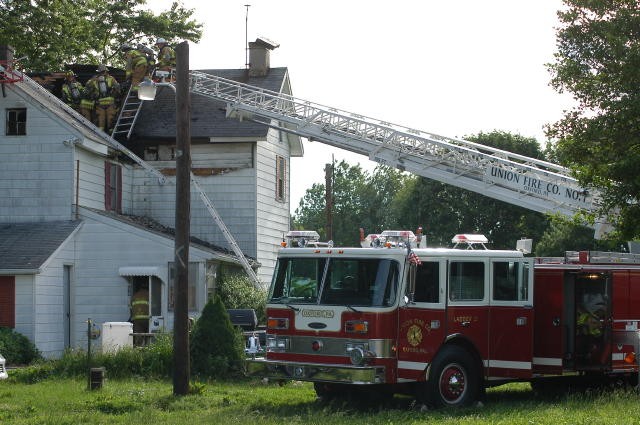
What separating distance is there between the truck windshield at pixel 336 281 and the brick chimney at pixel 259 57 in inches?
690

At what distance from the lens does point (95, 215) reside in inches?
998

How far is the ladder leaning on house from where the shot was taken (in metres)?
28.8

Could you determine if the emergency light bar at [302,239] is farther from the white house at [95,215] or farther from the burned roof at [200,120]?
the burned roof at [200,120]

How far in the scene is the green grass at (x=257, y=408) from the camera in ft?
41.4

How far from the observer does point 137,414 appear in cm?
1338

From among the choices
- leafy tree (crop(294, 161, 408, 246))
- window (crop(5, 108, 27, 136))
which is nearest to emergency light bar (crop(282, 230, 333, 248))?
window (crop(5, 108, 27, 136))

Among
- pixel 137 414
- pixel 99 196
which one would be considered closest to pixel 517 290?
pixel 137 414

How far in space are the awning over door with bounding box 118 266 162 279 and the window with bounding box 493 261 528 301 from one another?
12220 mm

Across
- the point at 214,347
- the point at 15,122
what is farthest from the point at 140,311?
the point at 214,347

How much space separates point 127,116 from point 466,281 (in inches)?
671

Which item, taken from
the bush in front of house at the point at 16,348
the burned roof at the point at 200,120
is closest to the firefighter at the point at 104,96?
the burned roof at the point at 200,120

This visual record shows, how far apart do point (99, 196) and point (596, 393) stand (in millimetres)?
15504

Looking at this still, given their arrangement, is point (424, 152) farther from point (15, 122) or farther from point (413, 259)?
point (15, 122)

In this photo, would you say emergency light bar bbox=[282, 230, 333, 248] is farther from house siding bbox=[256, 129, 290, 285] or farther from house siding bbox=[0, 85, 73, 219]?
house siding bbox=[256, 129, 290, 285]
